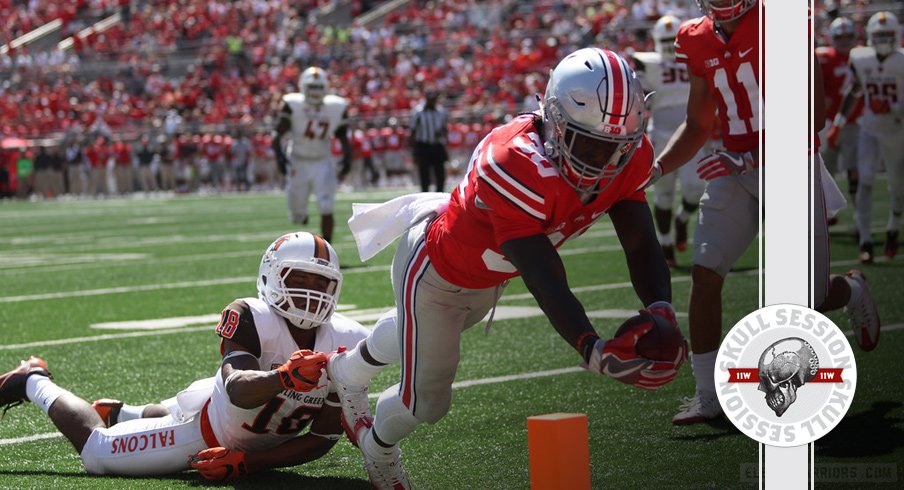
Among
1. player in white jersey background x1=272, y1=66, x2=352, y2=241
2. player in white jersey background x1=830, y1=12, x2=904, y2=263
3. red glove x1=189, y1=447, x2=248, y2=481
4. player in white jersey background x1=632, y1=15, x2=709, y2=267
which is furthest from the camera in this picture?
player in white jersey background x1=272, y1=66, x2=352, y2=241

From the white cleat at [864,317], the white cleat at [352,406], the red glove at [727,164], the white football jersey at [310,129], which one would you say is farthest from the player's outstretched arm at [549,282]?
the white football jersey at [310,129]

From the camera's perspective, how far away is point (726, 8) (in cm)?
416

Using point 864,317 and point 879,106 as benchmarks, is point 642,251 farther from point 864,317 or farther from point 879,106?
point 879,106

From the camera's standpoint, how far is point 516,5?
29766 millimetres

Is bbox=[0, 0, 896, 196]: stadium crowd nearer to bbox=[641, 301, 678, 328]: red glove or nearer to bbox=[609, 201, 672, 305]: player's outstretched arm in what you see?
bbox=[609, 201, 672, 305]: player's outstretched arm

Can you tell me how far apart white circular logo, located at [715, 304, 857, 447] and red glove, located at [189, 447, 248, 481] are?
1.78m

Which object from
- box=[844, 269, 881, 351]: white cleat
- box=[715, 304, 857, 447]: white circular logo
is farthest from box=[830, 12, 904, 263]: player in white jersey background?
box=[715, 304, 857, 447]: white circular logo

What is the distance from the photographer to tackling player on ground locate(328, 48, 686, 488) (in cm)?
278

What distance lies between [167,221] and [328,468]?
13.4 m

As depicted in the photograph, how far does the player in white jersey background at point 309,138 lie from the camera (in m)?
11.5

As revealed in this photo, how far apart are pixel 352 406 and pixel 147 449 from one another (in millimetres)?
655

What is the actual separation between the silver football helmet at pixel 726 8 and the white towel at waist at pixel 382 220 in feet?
4.03

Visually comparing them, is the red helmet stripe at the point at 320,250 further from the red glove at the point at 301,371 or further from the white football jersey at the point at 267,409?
the red glove at the point at 301,371

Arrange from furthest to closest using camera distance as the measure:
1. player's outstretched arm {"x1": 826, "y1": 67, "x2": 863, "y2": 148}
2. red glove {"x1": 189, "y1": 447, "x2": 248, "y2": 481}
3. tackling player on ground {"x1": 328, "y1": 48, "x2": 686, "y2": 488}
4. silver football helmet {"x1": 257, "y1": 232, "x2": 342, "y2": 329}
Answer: player's outstretched arm {"x1": 826, "y1": 67, "x2": 863, "y2": 148} < silver football helmet {"x1": 257, "y1": 232, "x2": 342, "y2": 329} < red glove {"x1": 189, "y1": 447, "x2": 248, "y2": 481} < tackling player on ground {"x1": 328, "y1": 48, "x2": 686, "y2": 488}
